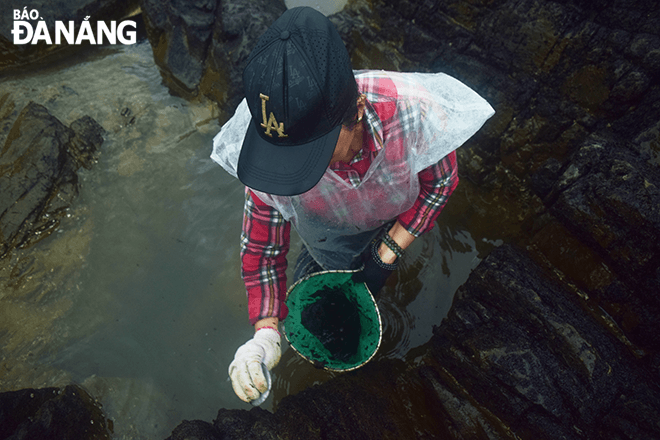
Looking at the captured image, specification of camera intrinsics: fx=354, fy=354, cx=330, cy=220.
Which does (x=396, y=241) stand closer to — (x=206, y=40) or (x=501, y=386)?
(x=501, y=386)

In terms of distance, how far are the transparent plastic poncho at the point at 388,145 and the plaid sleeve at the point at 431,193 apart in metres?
0.05

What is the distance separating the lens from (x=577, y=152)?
206cm

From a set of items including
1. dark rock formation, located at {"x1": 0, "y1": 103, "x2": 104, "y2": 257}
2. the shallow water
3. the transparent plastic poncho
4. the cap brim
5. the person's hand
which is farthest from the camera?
dark rock formation, located at {"x1": 0, "y1": 103, "x2": 104, "y2": 257}

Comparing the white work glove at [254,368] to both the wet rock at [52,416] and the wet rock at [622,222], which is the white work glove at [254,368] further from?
the wet rock at [622,222]

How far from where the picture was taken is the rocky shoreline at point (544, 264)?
1.77 meters

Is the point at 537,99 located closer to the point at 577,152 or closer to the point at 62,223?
the point at 577,152

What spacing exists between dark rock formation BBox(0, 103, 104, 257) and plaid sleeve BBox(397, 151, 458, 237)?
9.66ft

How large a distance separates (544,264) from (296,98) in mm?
1960

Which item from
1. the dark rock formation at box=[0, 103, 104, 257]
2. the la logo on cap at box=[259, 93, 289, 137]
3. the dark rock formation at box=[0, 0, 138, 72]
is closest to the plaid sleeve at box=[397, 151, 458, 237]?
the la logo on cap at box=[259, 93, 289, 137]

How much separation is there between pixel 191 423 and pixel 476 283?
177 cm

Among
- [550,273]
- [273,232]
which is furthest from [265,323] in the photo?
[550,273]

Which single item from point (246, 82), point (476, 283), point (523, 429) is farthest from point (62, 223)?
point (523, 429)

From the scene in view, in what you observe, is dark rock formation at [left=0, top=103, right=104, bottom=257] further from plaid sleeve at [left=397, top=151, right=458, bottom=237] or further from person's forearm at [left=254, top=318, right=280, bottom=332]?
plaid sleeve at [left=397, top=151, right=458, bottom=237]

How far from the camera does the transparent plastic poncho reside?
59.1 inches
